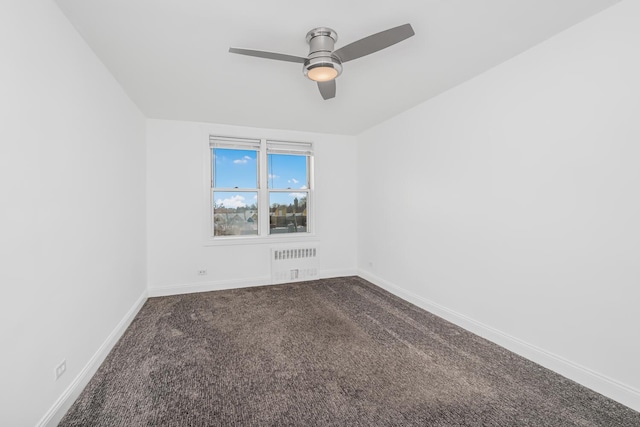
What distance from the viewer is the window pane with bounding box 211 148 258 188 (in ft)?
14.0

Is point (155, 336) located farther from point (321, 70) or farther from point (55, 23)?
point (321, 70)

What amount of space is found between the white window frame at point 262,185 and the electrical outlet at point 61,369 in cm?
242

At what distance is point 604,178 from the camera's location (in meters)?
1.85

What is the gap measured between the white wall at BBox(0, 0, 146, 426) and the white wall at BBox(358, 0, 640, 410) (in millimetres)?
3268

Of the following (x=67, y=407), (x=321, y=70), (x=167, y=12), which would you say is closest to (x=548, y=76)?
(x=321, y=70)

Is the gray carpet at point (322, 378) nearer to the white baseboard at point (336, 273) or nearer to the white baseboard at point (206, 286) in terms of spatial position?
the white baseboard at point (206, 286)

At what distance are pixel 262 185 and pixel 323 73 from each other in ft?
8.57

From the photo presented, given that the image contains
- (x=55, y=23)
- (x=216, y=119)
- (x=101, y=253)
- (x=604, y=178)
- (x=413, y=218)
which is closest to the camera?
(x=55, y=23)

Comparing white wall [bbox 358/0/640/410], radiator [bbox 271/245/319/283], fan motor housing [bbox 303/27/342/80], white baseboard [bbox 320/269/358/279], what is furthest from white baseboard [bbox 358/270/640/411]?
fan motor housing [bbox 303/27/342/80]

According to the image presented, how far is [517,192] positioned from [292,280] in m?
3.30

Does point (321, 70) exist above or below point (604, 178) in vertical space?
above

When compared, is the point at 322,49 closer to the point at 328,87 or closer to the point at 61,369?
the point at 328,87

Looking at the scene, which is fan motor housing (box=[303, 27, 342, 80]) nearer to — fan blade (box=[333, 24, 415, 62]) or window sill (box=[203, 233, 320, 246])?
fan blade (box=[333, 24, 415, 62])

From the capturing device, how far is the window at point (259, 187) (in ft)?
14.1
